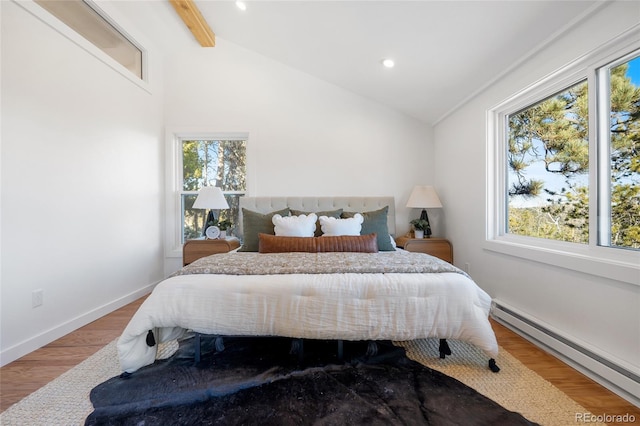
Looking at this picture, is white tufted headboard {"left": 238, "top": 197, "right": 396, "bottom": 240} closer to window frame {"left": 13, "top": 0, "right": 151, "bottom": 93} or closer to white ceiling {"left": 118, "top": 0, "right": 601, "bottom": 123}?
white ceiling {"left": 118, "top": 0, "right": 601, "bottom": 123}

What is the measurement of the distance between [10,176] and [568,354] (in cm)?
387

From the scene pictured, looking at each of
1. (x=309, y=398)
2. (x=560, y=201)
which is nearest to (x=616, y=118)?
(x=560, y=201)

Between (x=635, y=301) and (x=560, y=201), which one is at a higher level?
(x=560, y=201)

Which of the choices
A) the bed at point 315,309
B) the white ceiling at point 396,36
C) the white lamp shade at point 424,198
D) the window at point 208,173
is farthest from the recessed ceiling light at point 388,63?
the bed at point 315,309

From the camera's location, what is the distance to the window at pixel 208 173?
11.8 feet

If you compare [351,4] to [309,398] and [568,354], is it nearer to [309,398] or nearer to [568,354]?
[309,398]

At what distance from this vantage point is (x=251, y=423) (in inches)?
47.2

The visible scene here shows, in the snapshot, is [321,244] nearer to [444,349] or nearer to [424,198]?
[444,349]

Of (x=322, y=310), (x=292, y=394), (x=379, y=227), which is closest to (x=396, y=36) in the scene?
(x=379, y=227)

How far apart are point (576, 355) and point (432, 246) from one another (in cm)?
156

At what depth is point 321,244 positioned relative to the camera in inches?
93.7

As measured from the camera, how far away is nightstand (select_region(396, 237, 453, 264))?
3.05 metres

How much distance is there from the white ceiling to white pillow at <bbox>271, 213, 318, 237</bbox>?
5.94ft

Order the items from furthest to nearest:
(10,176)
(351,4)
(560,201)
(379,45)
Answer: (379,45), (351,4), (560,201), (10,176)
